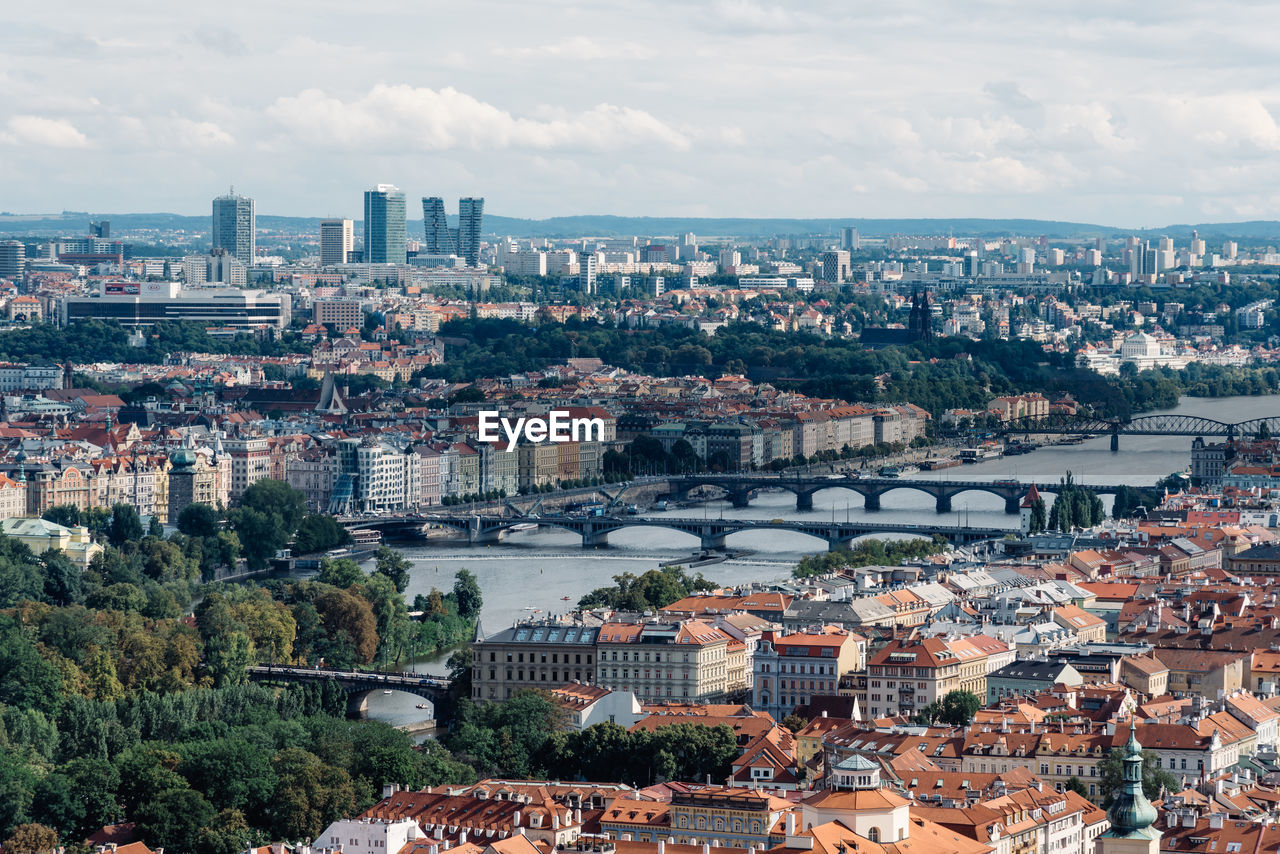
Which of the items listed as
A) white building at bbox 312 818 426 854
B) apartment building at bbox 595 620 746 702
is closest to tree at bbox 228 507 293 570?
apartment building at bbox 595 620 746 702

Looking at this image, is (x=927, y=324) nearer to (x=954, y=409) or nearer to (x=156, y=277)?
(x=954, y=409)

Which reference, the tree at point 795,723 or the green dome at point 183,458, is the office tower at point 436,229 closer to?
the green dome at point 183,458

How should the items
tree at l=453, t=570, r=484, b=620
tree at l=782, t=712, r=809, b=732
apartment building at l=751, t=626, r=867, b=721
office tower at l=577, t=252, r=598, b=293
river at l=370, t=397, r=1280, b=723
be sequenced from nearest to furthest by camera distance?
1. tree at l=782, t=712, r=809, b=732
2. apartment building at l=751, t=626, r=867, b=721
3. tree at l=453, t=570, r=484, b=620
4. river at l=370, t=397, r=1280, b=723
5. office tower at l=577, t=252, r=598, b=293

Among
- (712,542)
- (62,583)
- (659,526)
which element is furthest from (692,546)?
(62,583)

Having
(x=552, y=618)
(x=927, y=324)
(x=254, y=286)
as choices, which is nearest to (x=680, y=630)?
(x=552, y=618)

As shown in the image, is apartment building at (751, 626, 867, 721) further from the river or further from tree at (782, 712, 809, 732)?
the river
